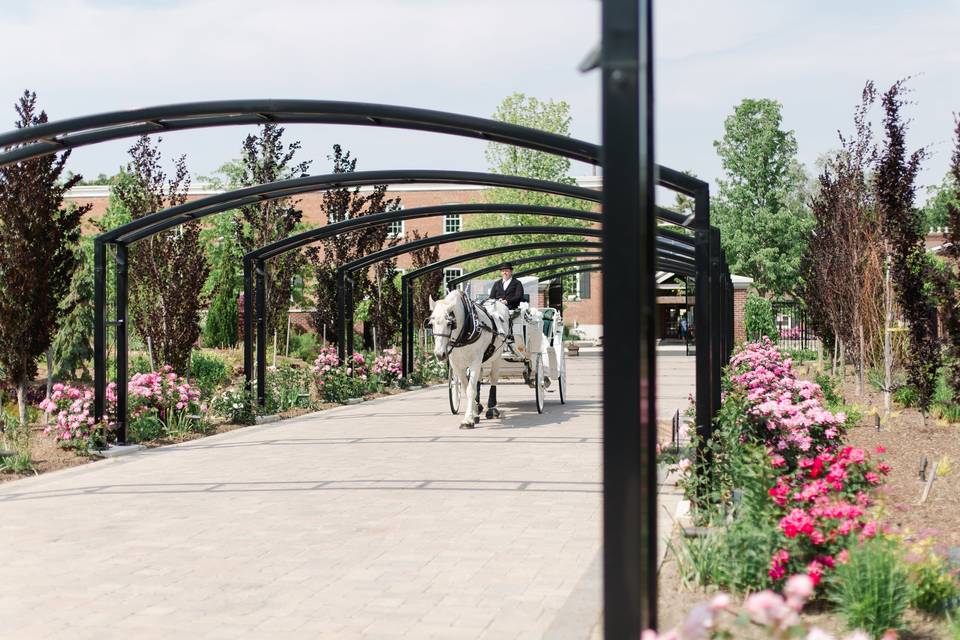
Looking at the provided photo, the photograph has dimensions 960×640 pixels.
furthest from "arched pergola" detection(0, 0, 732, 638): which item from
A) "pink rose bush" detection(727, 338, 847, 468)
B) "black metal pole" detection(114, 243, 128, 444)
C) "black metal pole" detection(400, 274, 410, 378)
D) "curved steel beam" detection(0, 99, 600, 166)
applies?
"black metal pole" detection(400, 274, 410, 378)

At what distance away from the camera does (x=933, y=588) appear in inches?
192

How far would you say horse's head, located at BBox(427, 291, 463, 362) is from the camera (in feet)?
45.8

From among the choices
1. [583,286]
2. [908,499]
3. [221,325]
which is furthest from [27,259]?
[583,286]

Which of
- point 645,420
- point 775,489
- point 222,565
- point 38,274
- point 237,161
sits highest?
point 237,161

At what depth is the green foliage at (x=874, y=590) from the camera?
454cm

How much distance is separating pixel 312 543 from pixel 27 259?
326 inches

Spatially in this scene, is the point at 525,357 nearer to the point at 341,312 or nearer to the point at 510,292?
the point at 510,292

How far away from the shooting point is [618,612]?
9.26 feet

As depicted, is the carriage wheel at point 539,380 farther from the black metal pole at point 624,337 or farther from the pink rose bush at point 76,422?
the black metal pole at point 624,337

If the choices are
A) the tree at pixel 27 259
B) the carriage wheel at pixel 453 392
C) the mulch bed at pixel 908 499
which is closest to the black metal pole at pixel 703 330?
the mulch bed at pixel 908 499

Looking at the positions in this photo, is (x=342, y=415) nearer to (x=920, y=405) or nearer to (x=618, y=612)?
(x=920, y=405)

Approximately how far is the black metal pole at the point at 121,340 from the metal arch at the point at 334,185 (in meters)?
0.29

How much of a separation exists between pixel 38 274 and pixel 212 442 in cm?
337

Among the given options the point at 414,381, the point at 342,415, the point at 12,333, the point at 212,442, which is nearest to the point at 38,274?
the point at 12,333
